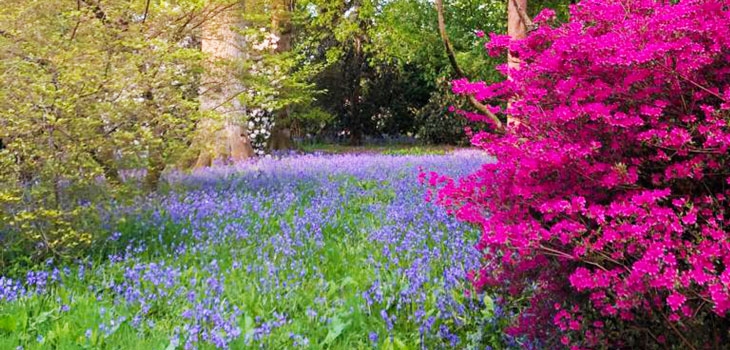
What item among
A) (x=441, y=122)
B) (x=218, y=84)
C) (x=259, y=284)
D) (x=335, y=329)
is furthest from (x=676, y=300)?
A: (x=441, y=122)

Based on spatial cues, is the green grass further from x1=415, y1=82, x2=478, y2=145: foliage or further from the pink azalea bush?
the pink azalea bush

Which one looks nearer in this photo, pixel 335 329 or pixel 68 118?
pixel 335 329

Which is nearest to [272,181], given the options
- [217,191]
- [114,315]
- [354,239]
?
[217,191]

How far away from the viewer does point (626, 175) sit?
243 centimetres

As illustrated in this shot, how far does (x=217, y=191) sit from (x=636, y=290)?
19.1 feet

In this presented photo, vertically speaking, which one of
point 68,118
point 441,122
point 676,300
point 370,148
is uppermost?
point 68,118

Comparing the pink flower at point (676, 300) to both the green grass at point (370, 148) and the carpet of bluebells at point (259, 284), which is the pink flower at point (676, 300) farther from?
the green grass at point (370, 148)

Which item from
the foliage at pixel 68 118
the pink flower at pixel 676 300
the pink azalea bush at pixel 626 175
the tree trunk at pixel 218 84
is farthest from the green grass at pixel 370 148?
the pink flower at pixel 676 300

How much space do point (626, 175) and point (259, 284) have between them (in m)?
2.64

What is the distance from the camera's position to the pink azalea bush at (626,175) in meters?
2.34

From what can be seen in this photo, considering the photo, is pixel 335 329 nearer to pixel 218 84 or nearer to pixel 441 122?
pixel 218 84

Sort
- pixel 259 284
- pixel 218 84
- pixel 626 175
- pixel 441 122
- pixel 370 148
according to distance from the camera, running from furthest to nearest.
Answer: pixel 441 122
pixel 370 148
pixel 218 84
pixel 259 284
pixel 626 175

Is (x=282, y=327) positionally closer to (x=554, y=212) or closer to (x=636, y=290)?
(x=554, y=212)

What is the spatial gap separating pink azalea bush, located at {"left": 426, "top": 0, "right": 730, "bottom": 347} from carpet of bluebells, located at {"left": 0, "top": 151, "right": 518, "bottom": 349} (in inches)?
35.6
